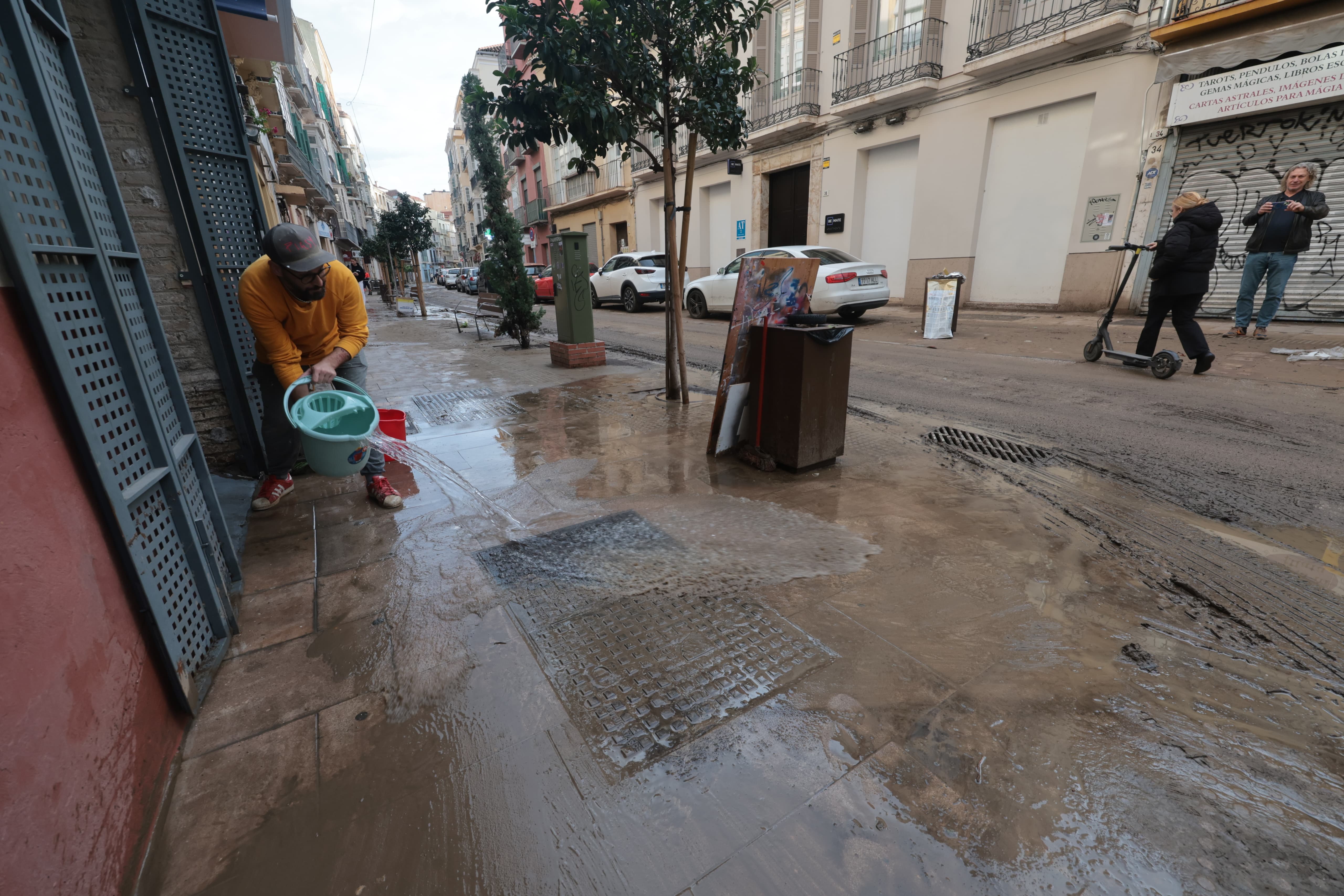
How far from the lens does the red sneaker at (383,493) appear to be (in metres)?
3.50

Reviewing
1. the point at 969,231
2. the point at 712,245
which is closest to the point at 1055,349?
the point at 969,231

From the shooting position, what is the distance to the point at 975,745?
1706 millimetres

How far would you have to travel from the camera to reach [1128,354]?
664 cm

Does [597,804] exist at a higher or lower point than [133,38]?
lower

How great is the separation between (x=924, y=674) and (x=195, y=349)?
4585 mm

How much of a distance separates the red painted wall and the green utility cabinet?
6.26 metres

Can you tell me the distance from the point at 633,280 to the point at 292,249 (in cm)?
1372

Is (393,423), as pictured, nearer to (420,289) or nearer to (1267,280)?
(1267,280)

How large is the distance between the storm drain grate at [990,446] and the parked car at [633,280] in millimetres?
11432

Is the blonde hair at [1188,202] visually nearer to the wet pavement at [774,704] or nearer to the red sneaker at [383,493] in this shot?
the wet pavement at [774,704]

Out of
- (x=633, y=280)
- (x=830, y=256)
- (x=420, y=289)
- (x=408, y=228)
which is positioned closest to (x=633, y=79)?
(x=830, y=256)

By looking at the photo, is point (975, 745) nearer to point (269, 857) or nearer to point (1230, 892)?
point (1230, 892)

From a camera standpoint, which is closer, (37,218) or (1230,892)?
(1230,892)

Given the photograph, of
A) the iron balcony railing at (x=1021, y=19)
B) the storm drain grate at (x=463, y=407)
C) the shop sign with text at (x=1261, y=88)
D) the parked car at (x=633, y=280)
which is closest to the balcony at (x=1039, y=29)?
the iron balcony railing at (x=1021, y=19)
